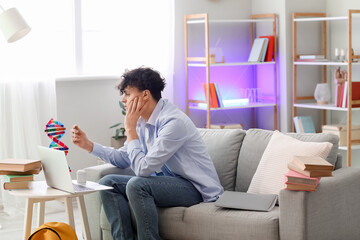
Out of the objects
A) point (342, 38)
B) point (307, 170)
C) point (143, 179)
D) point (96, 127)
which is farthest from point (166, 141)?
point (342, 38)

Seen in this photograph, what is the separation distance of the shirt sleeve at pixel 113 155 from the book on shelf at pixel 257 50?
2.49 metres

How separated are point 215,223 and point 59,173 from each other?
779 mm

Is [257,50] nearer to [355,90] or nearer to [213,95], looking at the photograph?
[213,95]

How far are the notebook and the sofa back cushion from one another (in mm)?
305

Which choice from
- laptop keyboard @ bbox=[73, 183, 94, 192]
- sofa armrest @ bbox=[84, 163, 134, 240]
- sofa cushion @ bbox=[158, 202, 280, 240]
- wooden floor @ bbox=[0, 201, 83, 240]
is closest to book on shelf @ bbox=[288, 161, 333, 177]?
sofa cushion @ bbox=[158, 202, 280, 240]

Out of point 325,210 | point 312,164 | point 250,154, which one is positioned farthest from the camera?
point 250,154

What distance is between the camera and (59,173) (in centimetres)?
296

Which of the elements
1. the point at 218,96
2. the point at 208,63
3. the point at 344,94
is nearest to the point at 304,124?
the point at 344,94

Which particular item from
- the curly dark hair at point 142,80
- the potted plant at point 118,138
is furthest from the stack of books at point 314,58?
the curly dark hair at point 142,80

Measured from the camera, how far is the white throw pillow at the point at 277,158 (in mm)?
3162

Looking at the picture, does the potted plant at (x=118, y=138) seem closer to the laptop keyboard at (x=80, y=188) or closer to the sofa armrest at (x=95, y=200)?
the sofa armrest at (x=95, y=200)

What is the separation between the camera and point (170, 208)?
323 centimetres

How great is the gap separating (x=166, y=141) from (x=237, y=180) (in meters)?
0.56

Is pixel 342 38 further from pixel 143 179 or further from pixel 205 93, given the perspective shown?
pixel 143 179
